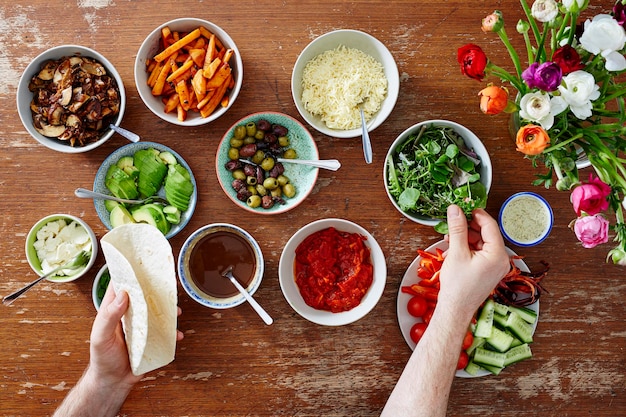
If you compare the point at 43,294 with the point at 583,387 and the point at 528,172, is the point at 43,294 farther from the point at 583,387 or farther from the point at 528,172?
the point at 583,387

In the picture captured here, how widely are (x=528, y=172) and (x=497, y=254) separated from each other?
517 mm

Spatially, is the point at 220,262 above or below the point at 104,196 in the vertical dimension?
below

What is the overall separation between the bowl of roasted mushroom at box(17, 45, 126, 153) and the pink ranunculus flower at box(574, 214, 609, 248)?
5.57 ft

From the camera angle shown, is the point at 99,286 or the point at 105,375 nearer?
the point at 105,375

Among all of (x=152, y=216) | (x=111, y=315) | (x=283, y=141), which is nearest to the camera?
(x=111, y=315)

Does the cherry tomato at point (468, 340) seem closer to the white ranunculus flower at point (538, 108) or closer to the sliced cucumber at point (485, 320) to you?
the sliced cucumber at point (485, 320)

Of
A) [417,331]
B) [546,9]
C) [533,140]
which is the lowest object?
[417,331]

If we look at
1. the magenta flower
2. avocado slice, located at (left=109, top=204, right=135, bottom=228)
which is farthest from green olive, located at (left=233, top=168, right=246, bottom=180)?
the magenta flower

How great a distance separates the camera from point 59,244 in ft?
7.12

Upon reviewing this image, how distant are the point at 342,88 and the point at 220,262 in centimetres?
89

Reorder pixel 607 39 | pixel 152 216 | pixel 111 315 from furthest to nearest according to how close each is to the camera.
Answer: pixel 152 216 → pixel 111 315 → pixel 607 39

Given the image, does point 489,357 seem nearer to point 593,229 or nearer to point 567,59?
point 593,229

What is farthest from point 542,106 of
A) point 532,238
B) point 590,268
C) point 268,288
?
point 268,288

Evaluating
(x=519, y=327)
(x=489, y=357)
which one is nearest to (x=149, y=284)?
(x=489, y=357)
